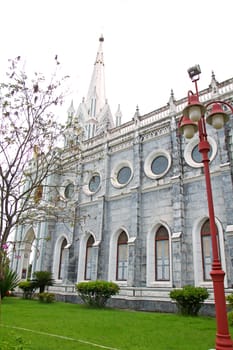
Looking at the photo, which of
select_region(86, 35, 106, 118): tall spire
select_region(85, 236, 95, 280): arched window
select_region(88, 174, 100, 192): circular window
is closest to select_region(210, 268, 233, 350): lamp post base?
select_region(85, 236, 95, 280): arched window

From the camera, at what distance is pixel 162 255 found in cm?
1612

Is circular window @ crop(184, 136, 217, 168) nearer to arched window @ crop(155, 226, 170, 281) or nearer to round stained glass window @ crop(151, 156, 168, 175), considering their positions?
round stained glass window @ crop(151, 156, 168, 175)

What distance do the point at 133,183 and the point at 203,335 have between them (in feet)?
36.1

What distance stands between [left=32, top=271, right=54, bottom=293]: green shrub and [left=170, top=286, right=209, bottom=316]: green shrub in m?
10.2

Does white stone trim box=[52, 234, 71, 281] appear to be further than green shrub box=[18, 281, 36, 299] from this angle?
Yes

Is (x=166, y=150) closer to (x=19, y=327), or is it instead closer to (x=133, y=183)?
(x=133, y=183)

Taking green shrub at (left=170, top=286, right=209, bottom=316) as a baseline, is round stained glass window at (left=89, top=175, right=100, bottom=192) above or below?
above

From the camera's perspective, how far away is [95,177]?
21297 millimetres

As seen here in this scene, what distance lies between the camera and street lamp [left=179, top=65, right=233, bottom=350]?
4984 millimetres

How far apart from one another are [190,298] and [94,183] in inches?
432

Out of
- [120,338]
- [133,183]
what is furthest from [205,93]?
[120,338]

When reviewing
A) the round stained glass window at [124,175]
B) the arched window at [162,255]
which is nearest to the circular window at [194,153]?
the arched window at [162,255]

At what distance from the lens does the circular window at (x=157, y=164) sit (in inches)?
687

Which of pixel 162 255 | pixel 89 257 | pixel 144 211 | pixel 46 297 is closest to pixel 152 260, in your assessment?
pixel 162 255
